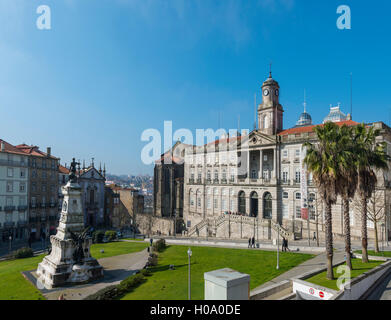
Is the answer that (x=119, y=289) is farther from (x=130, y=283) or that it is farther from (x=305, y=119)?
(x=305, y=119)

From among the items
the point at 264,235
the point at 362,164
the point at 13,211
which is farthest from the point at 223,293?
the point at 13,211

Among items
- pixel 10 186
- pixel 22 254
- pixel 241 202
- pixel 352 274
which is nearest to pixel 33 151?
pixel 10 186

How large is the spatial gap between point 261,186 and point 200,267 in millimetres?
26160

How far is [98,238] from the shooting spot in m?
45.2

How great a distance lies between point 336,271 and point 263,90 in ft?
129

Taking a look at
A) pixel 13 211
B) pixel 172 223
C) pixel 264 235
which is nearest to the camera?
pixel 264 235

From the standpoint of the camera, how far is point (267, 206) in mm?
46625

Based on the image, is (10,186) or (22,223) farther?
(22,223)

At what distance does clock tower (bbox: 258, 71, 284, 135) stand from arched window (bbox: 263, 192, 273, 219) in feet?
38.2

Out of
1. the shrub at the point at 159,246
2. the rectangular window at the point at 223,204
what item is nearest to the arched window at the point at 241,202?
the rectangular window at the point at 223,204

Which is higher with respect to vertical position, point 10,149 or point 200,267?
point 10,149

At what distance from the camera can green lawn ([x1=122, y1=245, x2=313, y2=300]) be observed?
1773 centimetres

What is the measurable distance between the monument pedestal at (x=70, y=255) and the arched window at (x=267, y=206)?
3050cm
